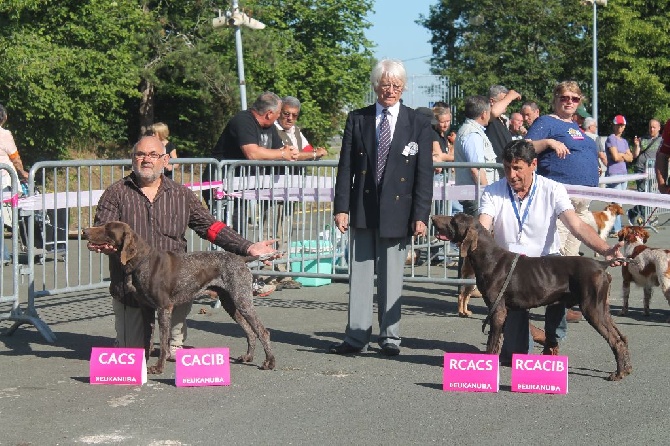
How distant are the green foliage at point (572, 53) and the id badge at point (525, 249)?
40207 mm

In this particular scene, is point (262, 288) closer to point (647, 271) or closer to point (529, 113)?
point (647, 271)

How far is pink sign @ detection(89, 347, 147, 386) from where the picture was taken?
6.87 meters

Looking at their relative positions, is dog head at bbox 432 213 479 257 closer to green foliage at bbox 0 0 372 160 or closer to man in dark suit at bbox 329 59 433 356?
man in dark suit at bbox 329 59 433 356

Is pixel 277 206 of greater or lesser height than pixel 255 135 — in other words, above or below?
below

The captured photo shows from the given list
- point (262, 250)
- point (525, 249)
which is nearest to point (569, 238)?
point (525, 249)

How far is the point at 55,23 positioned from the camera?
30.4 meters

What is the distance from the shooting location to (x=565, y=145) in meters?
9.05

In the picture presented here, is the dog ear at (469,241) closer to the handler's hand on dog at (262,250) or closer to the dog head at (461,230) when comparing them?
the dog head at (461,230)

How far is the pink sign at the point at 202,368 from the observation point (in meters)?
6.78

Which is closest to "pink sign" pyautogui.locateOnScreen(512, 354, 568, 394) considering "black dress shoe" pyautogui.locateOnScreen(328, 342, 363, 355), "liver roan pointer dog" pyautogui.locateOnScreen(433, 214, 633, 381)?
"liver roan pointer dog" pyautogui.locateOnScreen(433, 214, 633, 381)

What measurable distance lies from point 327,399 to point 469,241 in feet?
4.78

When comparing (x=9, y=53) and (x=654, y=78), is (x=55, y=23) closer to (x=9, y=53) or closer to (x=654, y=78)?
(x=9, y=53)

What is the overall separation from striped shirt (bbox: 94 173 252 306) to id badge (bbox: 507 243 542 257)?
6.00 ft

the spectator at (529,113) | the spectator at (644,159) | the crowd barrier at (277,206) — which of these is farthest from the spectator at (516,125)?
the spectator at (644,159)
